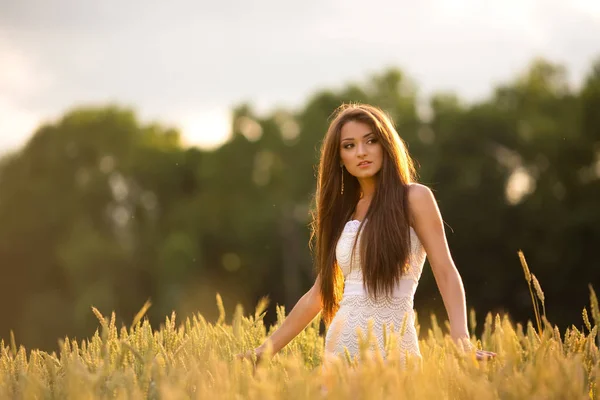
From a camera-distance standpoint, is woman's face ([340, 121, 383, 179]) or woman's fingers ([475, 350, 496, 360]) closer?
woman's fingers ([475, 350, 496, 360])

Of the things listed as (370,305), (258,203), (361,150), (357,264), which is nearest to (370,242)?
(357,264)

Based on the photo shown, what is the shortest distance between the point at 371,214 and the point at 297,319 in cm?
74

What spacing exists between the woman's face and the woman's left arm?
306 mm

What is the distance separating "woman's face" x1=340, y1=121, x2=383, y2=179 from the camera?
451cm

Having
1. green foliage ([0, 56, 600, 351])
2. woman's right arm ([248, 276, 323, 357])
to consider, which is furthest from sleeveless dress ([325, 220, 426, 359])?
green foliage ([0, 56, 600, 351])

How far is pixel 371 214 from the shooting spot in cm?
433

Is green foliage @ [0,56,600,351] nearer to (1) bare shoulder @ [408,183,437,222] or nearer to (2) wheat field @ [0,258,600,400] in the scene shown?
(1) bare shoulder @ [408,183,437,222]

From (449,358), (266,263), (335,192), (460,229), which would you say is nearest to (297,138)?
(266,263)

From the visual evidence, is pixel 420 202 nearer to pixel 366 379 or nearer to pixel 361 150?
pixel 361 150

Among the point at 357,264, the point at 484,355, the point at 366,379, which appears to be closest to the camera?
the point at 366,379

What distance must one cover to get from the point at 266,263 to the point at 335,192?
2685cm

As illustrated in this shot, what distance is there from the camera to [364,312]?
4168 mm

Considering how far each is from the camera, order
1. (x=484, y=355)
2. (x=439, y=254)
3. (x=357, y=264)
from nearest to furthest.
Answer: (x=484, y=355) < (x=439, y=254) < (x=357, y=264)

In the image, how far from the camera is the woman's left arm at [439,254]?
383 centimetres
